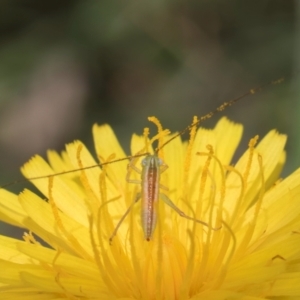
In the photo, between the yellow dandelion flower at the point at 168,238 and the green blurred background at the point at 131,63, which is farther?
the green blurred background at the point at 131,63

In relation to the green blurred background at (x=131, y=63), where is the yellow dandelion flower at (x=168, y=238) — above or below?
below

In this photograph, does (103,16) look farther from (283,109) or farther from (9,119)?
(283,109)

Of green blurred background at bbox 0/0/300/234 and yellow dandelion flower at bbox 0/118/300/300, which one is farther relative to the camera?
green blurred background at bbox 0/0/300/234

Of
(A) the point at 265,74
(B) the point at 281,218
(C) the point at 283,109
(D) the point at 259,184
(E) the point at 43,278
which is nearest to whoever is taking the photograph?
(E) the point at 43,278

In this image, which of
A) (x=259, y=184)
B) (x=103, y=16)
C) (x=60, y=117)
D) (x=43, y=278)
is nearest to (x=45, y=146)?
(x=60, y=117)

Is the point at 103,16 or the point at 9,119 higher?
the point at 103,16
